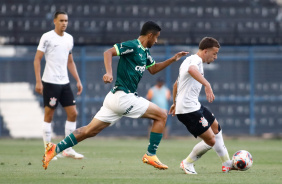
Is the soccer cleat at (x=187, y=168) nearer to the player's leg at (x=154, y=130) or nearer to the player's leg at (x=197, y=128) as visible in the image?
the player's leg at (x=197, y=128)

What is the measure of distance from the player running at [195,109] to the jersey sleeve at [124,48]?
0.70 m

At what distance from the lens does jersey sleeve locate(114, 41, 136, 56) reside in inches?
317

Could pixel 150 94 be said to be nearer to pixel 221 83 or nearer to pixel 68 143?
pixel 221 83

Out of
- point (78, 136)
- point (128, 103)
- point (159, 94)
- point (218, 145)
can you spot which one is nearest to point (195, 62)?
point (128, 103)

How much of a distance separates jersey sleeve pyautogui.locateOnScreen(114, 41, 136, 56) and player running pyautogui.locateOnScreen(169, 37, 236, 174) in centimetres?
70

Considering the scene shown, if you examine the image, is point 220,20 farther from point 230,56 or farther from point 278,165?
point 278,165

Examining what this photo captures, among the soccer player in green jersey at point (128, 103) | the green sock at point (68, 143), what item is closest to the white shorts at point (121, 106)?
the soccer player in green jersey at point (128, 103)

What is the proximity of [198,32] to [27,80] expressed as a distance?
5318mm

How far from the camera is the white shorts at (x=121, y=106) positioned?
8.08 metres

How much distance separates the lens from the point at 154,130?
835 centimetres

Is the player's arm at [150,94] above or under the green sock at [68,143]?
under

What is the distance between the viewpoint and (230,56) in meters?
20.2

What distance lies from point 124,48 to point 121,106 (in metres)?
0.68

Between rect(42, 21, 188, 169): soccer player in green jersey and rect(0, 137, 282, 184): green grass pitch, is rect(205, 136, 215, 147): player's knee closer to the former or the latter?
rect(0, 137, 282, 184): green grass pitch
